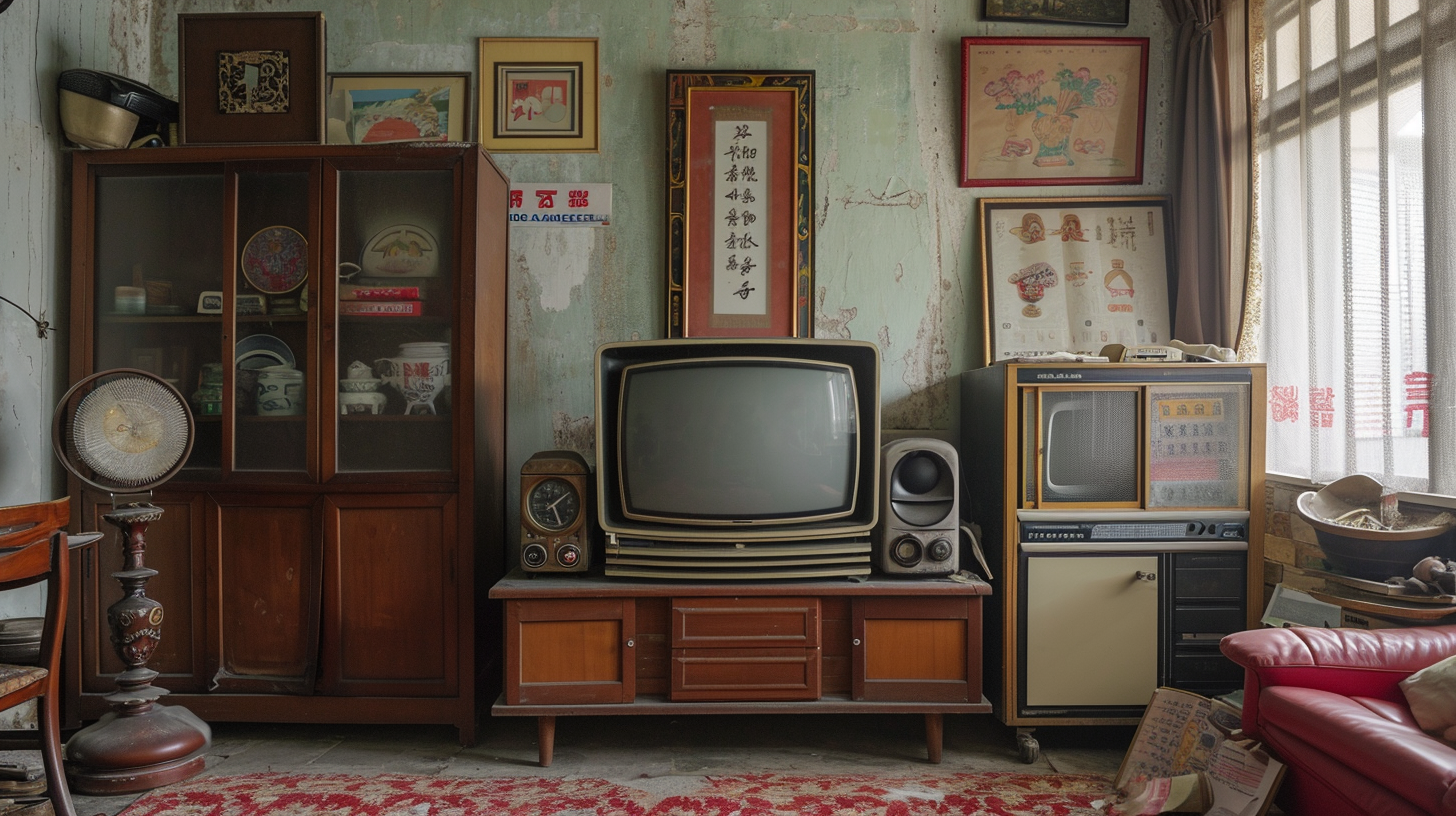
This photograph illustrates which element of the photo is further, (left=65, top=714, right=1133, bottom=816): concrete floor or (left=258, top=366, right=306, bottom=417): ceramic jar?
(left=258, top=366, right=306, bottom=417): ceramic jar

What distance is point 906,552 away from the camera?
242 cm

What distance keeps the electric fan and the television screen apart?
1287 millimetres

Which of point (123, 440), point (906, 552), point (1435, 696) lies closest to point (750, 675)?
point (906, 552)

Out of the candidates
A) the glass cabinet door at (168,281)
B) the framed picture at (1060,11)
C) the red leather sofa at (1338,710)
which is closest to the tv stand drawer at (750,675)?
the red leather sofa at (1338,710)

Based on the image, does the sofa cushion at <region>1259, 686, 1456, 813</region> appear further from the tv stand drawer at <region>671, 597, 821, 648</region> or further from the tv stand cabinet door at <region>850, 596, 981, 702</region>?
the tv stand drawer at <region>671, 597, 821, 648</region>

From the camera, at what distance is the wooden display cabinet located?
8.15ft

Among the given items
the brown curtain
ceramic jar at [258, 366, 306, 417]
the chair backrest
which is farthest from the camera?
the brown curtain

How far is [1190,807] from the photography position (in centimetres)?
193

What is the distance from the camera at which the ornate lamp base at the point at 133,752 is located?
6.93 ft

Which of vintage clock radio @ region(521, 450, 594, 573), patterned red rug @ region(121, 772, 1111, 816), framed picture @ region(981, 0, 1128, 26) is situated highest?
framed picture @ region(981, 0, 1128, 26)

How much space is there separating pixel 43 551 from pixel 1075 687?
2.64m

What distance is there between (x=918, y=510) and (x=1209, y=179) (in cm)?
153

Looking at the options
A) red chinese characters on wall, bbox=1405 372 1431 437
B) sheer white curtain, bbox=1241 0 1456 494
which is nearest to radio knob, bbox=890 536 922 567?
sheer white curtain, bbox=1241 0 1456 494

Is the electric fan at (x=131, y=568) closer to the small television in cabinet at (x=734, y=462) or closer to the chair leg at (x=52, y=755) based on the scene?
the chair leg at (x=52, y=755)
